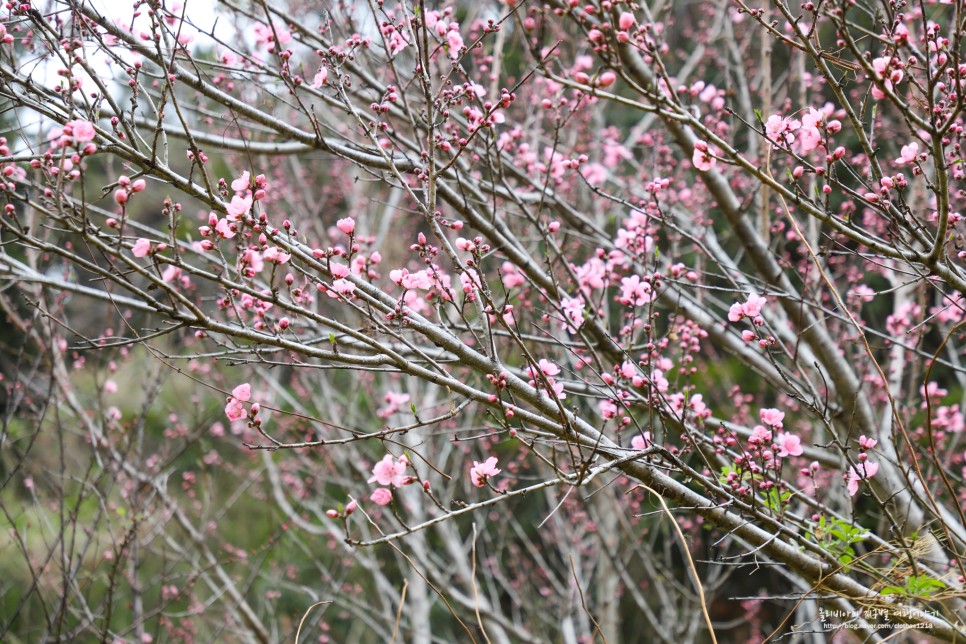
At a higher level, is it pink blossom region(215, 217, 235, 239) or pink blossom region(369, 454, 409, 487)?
pink blossom region(215, 217, 235, 239)

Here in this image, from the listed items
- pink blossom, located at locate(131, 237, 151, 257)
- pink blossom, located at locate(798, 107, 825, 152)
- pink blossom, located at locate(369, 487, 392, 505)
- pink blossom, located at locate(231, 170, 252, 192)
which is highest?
pink blossom, located at locate(231, 170, 252, 192)

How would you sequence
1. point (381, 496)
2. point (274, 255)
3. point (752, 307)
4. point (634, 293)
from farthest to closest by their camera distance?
point (634, 293) → point (752, 307) → point (381, 496) → point (274, 255)

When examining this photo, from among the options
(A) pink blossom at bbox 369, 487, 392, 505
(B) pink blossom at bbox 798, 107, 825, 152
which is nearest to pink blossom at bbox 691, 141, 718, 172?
(B) pink blossom at bbox 798, 107, 825, 152

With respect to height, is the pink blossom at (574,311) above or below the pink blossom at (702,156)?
below

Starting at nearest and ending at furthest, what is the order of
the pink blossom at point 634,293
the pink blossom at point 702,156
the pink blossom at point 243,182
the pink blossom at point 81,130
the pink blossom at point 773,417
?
the pink blossom at point 81,130 → the pink blossom at point 243,182 → the pink blossom at point 702,156 → the pink blossom at point 773,417 → the pink blossom at point 634,293

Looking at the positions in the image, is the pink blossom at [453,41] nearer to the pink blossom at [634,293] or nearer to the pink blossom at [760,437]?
the pink blossom at [634,293]

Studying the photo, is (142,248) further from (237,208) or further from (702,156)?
(702,156)

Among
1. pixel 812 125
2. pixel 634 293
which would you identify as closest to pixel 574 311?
pixel 634 293

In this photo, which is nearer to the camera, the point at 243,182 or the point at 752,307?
the point at 243,182

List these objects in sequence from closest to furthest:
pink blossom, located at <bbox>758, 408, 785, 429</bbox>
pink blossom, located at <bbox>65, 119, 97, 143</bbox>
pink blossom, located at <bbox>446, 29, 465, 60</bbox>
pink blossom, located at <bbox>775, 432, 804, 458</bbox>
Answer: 1. pink blossom, located at <bbox>65, 119, 97, 143</bbox>
2. pink blossom, located at <bbox>758, 408, 785, 429</bbox>
3. pink blossom, located at <bbox>775, 432, 804, 458</bbox>
4. pink blossom, located at <bbox>446, 29, 465, 60</bbox>

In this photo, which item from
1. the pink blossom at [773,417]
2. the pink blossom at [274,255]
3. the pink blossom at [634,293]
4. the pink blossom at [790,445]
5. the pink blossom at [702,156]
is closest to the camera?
the pink blossom at [274,255]

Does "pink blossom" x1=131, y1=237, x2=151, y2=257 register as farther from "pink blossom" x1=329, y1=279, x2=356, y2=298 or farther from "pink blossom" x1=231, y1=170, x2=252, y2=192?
"pink blossom" x1=329, y1=279, x2=356, y2=298

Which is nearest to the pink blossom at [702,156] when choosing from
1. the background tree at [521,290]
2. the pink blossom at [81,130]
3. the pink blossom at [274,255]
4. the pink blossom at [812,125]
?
the background tree at [521,290]

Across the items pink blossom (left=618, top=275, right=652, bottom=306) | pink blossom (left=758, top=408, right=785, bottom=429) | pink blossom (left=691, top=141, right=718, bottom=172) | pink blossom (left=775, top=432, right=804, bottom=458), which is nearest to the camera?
pink blossom (left=691, top=141, right=718, bottom=172)
